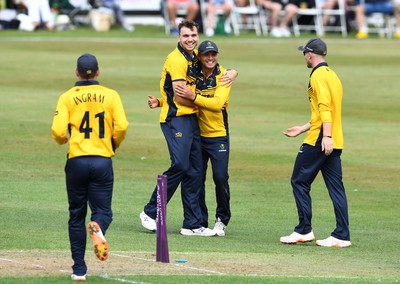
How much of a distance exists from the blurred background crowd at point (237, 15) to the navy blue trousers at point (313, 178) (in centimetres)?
2878

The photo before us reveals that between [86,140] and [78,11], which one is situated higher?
[86,140]

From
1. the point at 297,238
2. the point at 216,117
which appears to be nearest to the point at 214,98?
the point at 216,117

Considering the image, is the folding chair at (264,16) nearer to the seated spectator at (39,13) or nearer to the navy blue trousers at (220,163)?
the seated spectator at (39,13)

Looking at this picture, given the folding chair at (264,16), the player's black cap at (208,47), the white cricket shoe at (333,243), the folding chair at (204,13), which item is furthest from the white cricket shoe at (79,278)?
the folding chair at (264,16)

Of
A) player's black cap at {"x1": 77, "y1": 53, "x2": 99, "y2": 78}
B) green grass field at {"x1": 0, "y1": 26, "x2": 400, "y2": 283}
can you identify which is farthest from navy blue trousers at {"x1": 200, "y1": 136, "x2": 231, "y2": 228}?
player's black cap at {"x1": 77, "y1": 53, "x2": 99, "y2": 78}

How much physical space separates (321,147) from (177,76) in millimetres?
1775

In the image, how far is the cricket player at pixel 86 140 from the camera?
30.4ft

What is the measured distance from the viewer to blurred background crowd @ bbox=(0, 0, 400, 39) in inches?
1610

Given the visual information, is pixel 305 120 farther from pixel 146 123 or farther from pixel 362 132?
pixel 146 123

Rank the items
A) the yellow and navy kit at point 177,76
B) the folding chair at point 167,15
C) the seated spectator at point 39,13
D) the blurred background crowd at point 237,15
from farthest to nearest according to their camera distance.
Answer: the folding chair at point 167,15
the blurred background crowd at point 237,15
the seated spectator at point 39,13
the yellow and navy kit at point 177,76

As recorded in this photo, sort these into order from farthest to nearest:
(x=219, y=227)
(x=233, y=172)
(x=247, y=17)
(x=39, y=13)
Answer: (x=247, y=17) < (x=39, y=13) < (x=233, y=172) < (x=219, y=227)

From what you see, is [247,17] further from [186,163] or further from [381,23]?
[186,163]

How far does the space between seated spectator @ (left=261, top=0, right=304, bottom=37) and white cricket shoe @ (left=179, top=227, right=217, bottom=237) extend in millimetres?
28851

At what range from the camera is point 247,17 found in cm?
4391
